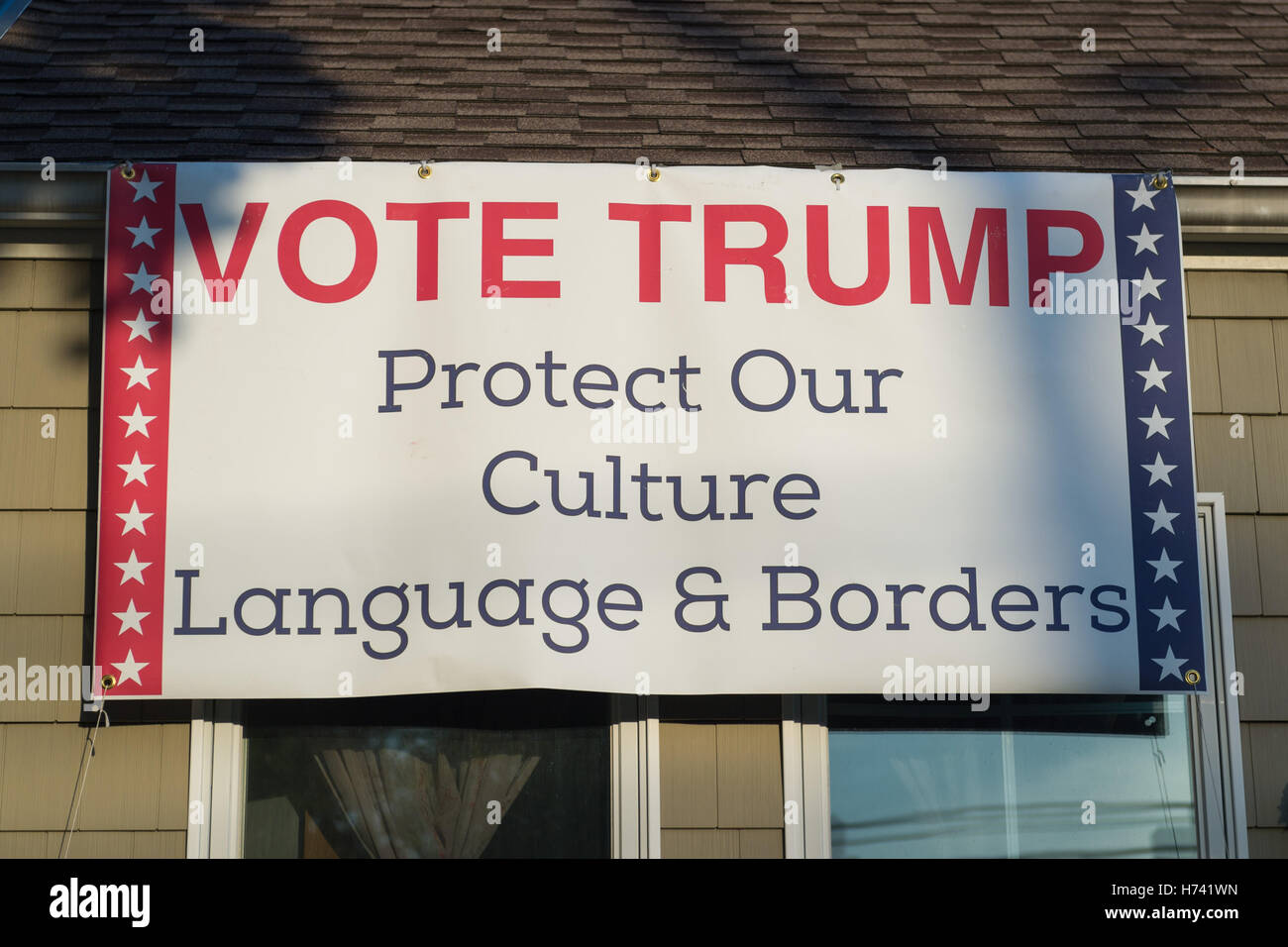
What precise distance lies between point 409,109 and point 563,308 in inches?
40.4

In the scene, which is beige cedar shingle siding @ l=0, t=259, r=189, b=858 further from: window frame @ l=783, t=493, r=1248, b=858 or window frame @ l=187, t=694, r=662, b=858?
window frame @ l=783, t=493, r=1248, b=858

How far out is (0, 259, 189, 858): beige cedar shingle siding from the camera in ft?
11.9

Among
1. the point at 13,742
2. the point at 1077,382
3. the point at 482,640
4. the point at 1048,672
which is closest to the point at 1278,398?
the point at 1077,382

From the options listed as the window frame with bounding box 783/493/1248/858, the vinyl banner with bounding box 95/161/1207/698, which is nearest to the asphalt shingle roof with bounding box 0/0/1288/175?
the vinyl banner with bounding box 95/161/1207/698

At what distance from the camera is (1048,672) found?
357 cm

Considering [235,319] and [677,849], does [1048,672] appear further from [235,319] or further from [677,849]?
[235,319]

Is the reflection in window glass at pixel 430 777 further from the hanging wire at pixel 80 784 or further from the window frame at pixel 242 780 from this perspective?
the hanging wire at pixel 80 784

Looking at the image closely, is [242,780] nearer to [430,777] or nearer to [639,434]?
[430,777]

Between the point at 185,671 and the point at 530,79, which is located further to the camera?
the point at 530,79

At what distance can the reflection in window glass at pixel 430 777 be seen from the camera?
12.0 ft

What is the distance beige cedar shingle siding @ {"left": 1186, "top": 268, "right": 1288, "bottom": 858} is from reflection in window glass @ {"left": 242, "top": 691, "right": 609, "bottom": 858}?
6.27 ft

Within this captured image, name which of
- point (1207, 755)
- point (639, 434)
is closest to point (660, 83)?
point (639, 434)

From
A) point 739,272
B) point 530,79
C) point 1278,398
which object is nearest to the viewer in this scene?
point 739,272

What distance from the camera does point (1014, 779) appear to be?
12.3ft
